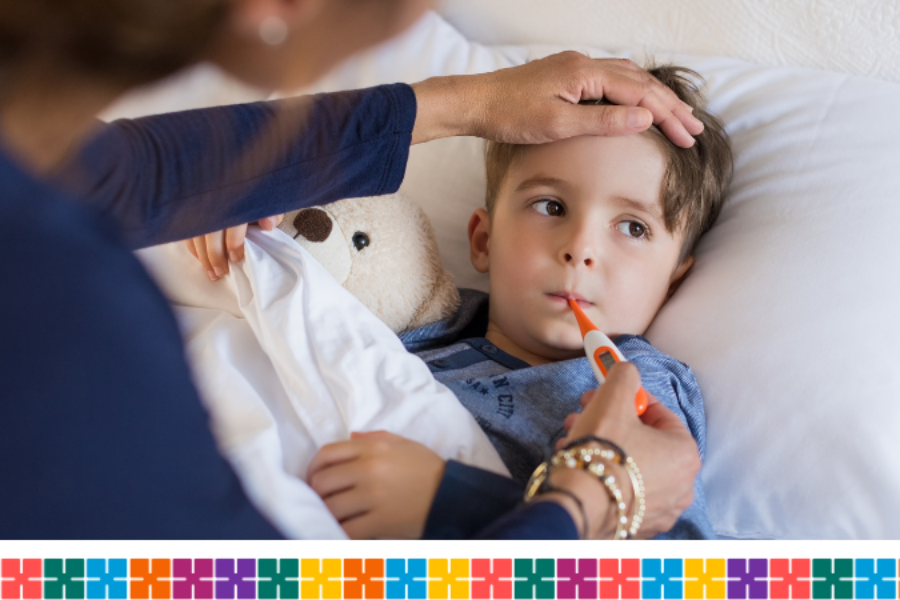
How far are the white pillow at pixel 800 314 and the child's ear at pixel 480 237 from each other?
0.29m

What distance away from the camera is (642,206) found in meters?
1.05

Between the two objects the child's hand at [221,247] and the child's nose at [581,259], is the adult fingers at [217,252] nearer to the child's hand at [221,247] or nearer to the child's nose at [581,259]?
the child's hand at [221,247]

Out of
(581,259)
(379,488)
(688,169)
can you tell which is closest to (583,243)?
(581,259)

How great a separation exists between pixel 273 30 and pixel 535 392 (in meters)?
0.67

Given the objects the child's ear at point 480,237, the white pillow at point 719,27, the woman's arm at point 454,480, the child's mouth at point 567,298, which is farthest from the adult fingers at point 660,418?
the white pillow at point 719,27

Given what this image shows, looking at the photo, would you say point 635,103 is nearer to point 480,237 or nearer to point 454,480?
point 480,237

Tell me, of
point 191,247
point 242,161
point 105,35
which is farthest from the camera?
point 191,247

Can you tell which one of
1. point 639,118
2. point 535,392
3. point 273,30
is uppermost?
point 273,30

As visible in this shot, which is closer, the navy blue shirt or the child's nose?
the navy blue shirt

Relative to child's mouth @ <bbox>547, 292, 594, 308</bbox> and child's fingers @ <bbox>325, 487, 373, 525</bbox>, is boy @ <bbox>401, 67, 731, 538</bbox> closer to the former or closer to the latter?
child's mouth @ <bbox>547, 292, 594, 308</bbox>

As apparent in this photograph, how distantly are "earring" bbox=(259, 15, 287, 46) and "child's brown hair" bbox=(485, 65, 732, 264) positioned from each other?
2.54 feet

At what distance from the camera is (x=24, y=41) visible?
1.05ft

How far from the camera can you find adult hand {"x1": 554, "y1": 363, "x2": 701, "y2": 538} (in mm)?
662

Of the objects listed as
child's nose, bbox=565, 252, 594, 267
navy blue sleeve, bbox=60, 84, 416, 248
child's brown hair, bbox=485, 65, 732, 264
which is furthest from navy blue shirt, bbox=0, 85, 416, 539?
child's brown hair, bbox=485, 65, 732, 264
